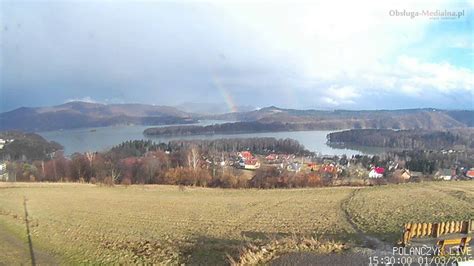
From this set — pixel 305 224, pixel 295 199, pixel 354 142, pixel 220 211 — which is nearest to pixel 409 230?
pixel 305 224

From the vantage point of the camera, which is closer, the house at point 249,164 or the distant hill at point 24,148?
the house at point 249,164

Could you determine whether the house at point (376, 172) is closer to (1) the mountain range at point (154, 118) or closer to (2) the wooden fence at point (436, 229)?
(2) the wooden fence at point (436, 229)

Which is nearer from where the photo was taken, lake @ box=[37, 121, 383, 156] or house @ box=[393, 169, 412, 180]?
house @ box=[393, 169, 412, 180]

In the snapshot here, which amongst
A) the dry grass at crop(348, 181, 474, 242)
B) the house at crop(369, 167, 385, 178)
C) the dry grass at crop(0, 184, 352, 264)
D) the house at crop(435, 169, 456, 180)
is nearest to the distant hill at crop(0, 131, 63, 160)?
the dry grass at crop(0, 184, 352, 264)

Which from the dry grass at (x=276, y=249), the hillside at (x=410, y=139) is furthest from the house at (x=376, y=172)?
the dry grass at (x=276, y=249)

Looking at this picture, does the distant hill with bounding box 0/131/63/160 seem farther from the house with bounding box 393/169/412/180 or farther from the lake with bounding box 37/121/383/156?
the house with bounding box 393/169/412/180

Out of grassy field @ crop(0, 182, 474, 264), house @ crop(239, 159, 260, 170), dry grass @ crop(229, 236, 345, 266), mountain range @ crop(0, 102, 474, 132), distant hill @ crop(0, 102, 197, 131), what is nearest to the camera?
dry grass @ crop(229, 236, 345, 266)

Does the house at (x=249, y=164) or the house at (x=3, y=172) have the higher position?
the house at (x=3, y=172)

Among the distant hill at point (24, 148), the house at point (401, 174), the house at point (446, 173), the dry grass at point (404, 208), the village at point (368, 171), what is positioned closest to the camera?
the dry grass at point (404, 208)
